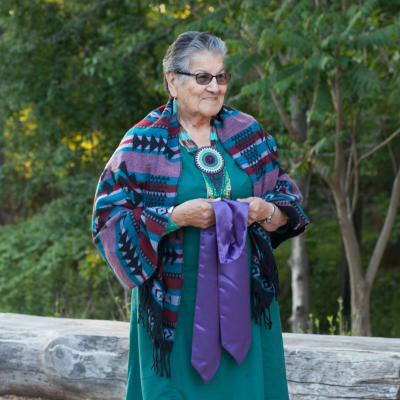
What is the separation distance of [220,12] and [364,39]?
1.89 m

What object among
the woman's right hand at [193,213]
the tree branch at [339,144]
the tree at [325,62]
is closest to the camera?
the woman's right hand at [193,213]

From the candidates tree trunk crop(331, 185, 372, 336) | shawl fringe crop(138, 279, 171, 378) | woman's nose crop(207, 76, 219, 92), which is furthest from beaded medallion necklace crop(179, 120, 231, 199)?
tree trunk crop(331, 185, 372, 336)

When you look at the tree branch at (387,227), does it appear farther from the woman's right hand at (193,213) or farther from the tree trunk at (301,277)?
the woman's right hand at (193,213)

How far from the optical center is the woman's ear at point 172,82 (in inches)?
79.8

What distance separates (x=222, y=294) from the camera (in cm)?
186

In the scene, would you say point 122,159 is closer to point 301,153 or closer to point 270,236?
point 270,236

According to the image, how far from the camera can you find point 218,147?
207 cm

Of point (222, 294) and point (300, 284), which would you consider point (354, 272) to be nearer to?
point (300, 284)

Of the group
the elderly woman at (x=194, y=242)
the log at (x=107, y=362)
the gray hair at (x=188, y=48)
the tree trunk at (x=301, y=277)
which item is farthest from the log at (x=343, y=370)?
the tree trunk at (x=301, y=277)

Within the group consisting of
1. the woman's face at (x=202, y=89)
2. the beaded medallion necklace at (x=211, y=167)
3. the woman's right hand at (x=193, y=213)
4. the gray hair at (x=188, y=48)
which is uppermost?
the gray hair at (x=188, y=48)

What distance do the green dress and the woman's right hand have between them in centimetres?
11

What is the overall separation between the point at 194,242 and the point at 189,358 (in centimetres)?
48

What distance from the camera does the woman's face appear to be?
6.41ft

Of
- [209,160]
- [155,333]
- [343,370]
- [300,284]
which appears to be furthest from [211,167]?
[300,284]
